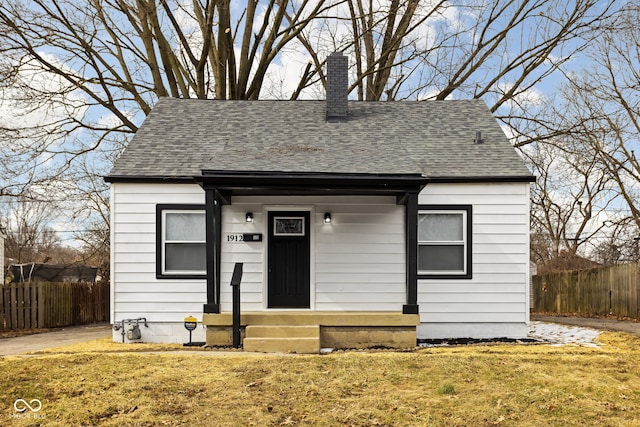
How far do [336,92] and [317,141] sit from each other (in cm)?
197

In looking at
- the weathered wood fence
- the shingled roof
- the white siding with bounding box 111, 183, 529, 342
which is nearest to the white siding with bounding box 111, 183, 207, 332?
the white siding with bounding box 111, 183, 529, 342

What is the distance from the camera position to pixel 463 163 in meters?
11.7

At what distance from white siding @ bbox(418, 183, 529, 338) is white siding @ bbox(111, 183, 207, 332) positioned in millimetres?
4586

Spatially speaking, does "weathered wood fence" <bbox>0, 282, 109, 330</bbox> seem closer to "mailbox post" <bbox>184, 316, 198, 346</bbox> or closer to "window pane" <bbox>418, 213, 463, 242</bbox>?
"mailbox post" <bbox>184, 316, 198, 346</bbox>

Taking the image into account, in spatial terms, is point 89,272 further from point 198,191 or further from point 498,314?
point 498,314

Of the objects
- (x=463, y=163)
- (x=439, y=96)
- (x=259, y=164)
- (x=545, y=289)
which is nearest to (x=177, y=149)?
(x=259, y=164)

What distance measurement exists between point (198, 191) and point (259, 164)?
5.68 feet

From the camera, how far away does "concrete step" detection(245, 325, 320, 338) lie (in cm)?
983

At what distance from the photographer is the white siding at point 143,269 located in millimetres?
11156

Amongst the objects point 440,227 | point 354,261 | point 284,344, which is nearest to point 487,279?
point 440,227

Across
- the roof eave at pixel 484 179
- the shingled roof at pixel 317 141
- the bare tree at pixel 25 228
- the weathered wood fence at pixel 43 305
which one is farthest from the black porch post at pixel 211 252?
the bare tree at pixel 25 228

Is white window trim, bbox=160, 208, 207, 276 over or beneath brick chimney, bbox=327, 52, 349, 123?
beneath

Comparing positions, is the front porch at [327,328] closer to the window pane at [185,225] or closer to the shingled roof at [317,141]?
the window pane at [185,225]

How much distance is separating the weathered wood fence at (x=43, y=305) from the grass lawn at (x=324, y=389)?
7162mm
